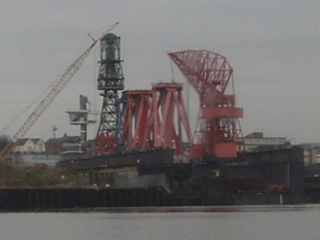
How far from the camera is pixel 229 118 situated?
158 metres
